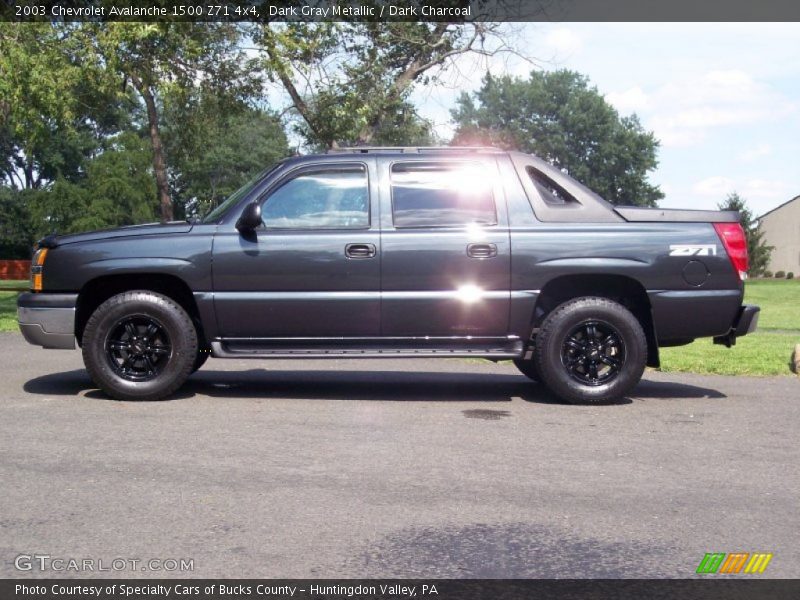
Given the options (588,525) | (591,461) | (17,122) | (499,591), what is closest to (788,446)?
(591,461)

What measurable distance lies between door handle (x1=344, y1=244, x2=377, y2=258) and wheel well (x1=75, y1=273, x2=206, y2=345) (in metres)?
1.28

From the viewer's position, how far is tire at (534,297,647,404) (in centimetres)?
803

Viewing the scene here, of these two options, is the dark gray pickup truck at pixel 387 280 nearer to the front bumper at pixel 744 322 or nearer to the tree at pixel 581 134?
the front bumper at pixel 744 322

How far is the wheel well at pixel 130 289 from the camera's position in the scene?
8109mm

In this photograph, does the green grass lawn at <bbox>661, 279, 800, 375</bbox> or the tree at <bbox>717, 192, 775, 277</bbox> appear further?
the tree at <bbox>717, 192, 775, 277</bbox>

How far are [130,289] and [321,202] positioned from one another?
1707 mm

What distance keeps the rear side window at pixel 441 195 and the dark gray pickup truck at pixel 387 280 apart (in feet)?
0.05

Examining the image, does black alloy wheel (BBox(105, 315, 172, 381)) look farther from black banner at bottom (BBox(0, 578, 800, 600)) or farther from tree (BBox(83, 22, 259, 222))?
tree (BBox(83, 22, 259, 222))

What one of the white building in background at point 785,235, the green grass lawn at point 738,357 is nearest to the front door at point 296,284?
the green grass lawn at point 738,357

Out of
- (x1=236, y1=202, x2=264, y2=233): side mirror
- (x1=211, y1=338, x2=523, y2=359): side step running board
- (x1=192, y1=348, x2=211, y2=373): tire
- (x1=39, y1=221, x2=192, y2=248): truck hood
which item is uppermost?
(x1=236, y1=202, x2=264, y2=233): side mirror

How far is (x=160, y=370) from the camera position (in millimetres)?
7984

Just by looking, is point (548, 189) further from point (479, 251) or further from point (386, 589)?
point (386, 589)

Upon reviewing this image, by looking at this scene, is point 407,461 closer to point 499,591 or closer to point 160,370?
point 499,591

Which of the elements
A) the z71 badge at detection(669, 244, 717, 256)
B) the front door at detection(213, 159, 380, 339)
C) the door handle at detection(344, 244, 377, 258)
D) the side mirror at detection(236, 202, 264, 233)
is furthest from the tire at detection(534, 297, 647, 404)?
the side mirror at detection(236, 202, 264, 233)
